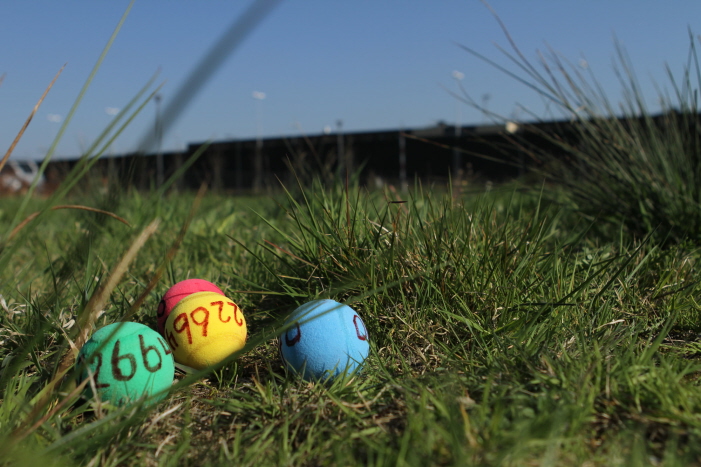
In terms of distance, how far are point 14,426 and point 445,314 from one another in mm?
1466

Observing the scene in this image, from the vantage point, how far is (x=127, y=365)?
1.79 meters

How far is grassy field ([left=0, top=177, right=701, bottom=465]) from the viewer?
1359 millimetres

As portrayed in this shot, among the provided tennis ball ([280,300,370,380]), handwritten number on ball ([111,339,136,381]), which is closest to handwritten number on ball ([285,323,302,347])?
tennis ball ([280,300,370,380])

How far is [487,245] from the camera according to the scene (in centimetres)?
222

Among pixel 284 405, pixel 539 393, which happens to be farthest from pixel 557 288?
pixel 284 405

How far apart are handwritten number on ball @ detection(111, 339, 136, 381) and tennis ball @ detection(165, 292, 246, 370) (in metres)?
0.29

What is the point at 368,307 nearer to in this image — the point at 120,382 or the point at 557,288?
the point at 557,288

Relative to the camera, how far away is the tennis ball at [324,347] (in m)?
1.95

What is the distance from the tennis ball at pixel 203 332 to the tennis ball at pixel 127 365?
0.16 m

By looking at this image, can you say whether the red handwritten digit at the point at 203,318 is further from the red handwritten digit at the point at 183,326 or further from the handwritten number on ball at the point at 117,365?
the handwritten number on ball at the point at 117,365

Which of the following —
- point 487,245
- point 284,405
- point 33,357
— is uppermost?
point 487,245

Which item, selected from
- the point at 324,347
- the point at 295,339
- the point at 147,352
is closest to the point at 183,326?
the point at 147,352

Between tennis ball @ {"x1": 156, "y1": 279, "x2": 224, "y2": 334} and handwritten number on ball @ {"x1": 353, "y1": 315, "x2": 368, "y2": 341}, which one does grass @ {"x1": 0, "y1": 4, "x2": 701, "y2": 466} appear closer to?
handwritten number on ball @ {"x1": 353, "y1": 315, "x2": 368, "y2": 341}

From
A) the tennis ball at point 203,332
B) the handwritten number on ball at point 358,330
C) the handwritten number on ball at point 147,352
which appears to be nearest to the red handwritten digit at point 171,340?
the tennis ball at point 203,332
